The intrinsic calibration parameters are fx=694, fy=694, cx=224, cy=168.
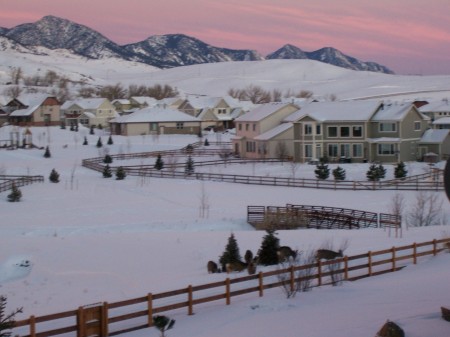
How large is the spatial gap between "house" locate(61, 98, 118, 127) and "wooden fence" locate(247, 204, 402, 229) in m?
77.6

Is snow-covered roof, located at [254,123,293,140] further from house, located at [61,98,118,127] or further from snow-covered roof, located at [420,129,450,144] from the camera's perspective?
house, located at [61,98,118,127]

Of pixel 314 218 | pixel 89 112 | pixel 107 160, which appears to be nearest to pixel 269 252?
pixel 314 218

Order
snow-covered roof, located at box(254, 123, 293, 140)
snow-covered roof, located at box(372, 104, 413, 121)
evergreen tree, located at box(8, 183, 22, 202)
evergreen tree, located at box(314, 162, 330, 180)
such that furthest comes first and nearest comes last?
1. snow-covered roof, located at box(254, 123, 293, 140)
2. snow-covered roof, located at box(372, 104, 413, 121)
3. evergreen tree, located at box(314, 162, 330, 180)
4. evergreen tree, located at box(8, 183, 22, 202)

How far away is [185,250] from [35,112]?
272ft

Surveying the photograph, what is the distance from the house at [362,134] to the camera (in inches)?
2454

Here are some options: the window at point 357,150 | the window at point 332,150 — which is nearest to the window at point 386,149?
the window at point 357,150

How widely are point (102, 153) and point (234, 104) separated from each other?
56.9 meters

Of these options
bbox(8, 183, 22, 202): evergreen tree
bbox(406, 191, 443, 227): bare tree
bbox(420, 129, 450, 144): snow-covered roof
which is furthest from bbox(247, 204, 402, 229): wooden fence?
bbox(420, 129, 450, 144): snow-covered roof

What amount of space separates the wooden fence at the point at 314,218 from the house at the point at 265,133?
2774 cm

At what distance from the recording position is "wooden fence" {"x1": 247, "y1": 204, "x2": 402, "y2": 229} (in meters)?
35.5

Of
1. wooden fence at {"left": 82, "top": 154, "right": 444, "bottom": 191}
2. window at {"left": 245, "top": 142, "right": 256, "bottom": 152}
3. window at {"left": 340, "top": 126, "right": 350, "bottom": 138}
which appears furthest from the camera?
window at {"left": 245, "top": 142, "right": 256, "bottom": 152}

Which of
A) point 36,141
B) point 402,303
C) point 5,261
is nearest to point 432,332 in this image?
point 402,303

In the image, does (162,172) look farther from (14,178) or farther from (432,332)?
(432,332)

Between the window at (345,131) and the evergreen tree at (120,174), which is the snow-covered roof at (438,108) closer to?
the window at (345,131)
